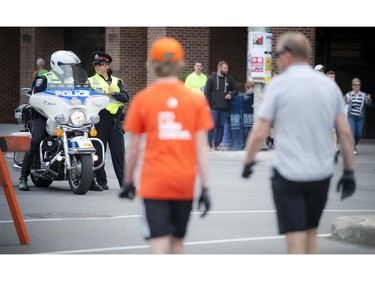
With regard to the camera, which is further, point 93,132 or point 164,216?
point 93,132

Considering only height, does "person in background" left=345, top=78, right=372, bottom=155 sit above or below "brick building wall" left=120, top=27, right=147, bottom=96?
below

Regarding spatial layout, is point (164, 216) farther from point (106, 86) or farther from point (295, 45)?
point (106, 86)

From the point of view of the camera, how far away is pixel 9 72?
109 ft

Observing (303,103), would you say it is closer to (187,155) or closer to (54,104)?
(187,155)

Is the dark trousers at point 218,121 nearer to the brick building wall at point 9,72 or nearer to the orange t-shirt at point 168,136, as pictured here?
the brick building wall at point 9,72

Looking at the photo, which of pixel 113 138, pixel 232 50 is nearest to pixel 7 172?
pixel 113 138

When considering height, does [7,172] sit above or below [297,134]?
below

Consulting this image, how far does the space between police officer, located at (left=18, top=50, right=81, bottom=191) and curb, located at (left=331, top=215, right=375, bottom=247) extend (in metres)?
5.01

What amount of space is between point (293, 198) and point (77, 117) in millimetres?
7638

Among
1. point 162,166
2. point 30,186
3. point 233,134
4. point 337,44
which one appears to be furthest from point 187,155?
point 337,44

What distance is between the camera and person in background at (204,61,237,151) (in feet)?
74.6

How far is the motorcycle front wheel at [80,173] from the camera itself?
13930mm

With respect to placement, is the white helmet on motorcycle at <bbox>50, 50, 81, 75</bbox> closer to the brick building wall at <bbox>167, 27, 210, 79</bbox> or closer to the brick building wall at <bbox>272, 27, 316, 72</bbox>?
the brick building wall at <bbox>272, 27, 316, 72</bbox>

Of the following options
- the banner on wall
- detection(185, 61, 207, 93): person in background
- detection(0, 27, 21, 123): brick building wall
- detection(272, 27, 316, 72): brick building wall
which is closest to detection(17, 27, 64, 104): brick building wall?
detection(0, 27, 21, 123): brick building wall
